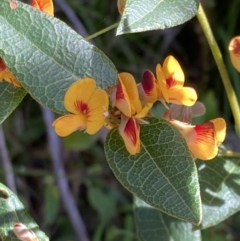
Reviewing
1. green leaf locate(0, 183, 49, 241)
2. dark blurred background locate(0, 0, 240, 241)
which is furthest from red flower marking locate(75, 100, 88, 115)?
dark blurred background locate(0, 0, 240, 241)

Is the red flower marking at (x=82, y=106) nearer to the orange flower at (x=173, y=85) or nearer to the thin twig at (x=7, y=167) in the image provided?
the orange flower at (x=173, y=85)

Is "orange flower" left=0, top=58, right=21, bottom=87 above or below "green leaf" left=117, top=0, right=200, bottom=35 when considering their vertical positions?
above

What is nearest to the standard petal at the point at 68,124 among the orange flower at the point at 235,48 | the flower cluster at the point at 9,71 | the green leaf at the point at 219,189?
the flower cluster at the point at 9,71

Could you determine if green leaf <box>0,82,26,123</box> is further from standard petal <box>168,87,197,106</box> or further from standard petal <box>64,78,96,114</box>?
standard petal <box>168,87,197,106</box>

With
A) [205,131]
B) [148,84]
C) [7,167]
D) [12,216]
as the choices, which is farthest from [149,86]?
[7,167]

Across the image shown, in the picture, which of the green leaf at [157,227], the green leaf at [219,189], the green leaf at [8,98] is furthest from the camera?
the green leaf at [157,227]

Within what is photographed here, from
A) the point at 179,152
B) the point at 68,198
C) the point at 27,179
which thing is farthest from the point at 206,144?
the point at 27,179

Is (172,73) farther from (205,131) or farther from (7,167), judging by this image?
(7,167)
